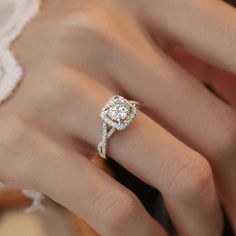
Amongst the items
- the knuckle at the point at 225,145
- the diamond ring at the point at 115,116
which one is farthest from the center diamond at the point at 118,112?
the knuckle at the point at 225,145

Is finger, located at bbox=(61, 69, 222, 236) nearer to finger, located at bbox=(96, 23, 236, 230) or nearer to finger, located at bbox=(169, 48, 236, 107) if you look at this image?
finger, located at bbox=(96, 23, 236, 230)

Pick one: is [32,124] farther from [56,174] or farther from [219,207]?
[219,207]

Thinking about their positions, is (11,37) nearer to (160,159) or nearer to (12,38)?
(12,38)

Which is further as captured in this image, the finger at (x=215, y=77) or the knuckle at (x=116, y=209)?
the finger at (x=215, y=77)

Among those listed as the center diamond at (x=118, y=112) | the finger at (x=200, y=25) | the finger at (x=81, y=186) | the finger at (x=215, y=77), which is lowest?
the finger at (x=81, y=186)

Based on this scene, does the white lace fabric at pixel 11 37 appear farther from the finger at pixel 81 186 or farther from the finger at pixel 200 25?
the finger at pixel 200 25

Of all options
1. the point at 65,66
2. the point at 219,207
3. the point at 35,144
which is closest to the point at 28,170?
the point at 35,144

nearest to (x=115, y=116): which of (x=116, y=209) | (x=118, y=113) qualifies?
(x=118, y=113)

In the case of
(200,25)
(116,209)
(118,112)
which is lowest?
(116,209)

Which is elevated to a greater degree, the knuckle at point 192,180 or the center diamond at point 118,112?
the center diamond at point 118,112
